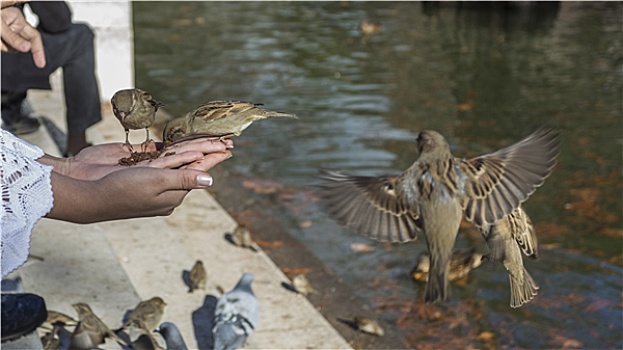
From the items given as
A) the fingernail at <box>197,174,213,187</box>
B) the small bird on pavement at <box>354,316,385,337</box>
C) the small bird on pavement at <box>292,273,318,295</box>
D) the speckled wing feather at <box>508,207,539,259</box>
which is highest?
the fingernail at <box>197,174,213,187</box>

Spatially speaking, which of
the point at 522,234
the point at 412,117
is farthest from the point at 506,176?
the point at 412,117

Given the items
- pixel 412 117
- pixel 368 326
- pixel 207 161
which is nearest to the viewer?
pixel 207 161

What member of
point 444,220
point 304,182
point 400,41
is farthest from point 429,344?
point 400,41

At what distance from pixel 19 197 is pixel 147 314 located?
2.28 meters

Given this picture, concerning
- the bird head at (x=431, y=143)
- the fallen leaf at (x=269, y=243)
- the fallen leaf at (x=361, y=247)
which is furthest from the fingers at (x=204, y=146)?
the fallen leaf at (x=361, y=247)

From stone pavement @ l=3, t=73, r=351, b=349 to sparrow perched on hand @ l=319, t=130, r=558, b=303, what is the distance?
993mm

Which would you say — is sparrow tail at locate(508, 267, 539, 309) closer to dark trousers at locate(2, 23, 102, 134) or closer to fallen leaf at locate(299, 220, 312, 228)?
fallen leaf at locate(299, 220, 312, 228)

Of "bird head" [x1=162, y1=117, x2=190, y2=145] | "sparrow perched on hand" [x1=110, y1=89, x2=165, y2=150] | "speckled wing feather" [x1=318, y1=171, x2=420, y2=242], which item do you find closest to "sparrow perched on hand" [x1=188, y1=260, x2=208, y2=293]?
"speckled wing feather" [x1=318, y1=171, x2=420, y2=242]

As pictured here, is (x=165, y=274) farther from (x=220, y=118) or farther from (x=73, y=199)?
(x=73, y=199)

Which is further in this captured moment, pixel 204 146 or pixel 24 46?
pixel 24 46

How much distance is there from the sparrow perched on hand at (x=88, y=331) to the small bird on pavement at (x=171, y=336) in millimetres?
287

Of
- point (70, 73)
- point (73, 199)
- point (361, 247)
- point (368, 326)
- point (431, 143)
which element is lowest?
point (361, 247)

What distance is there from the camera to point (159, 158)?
10.9 feet

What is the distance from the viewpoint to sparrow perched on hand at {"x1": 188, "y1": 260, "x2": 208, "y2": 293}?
5.85 m
